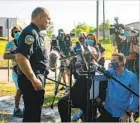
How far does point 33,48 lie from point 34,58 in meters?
0.13

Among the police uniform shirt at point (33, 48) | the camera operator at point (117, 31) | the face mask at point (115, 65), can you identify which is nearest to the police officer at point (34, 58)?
the police uniform shirt at point (33, 48)

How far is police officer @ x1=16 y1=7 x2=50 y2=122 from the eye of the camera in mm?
4395

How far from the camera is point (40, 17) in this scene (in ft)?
15.0

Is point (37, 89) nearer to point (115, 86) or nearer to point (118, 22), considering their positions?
point (115, 86)

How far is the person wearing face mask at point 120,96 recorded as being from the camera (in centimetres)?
507

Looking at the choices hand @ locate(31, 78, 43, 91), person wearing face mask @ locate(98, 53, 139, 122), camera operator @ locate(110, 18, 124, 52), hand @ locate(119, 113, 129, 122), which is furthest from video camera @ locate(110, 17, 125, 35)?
hand @ locate(31, 78, 43, 91)

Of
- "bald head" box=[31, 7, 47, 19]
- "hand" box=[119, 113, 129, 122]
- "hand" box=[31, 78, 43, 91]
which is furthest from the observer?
"hand" box=[119, 113, 129, 122]

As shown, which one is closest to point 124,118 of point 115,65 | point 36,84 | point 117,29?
point 115,65

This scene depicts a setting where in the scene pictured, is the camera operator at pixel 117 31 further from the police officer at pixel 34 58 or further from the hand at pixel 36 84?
the hand at pixel 36 84

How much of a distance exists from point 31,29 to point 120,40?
12.5 ft

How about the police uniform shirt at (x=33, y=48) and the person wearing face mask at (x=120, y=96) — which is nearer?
the police uniform shirt at (x=33, y=48)

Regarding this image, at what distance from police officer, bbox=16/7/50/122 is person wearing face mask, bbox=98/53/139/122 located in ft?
Answer: 3.47

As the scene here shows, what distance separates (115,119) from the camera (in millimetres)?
5223

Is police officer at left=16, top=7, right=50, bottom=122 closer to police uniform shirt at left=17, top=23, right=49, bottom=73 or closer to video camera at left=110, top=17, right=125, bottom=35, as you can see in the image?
police uniform shirt at left=17, top=23, right=49, bottom=73
